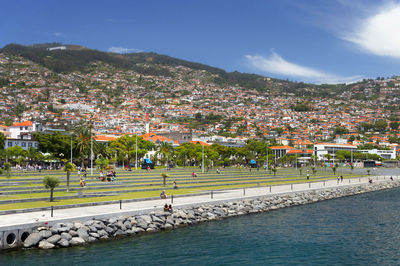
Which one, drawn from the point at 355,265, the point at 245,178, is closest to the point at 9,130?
the point at 245,178

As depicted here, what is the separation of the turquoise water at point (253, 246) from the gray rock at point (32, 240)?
0.38 metres

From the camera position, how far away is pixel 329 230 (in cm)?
2659

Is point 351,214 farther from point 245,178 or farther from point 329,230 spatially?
point 245,178

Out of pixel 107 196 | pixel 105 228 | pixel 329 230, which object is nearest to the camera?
pixel 105 228

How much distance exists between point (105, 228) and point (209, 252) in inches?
245

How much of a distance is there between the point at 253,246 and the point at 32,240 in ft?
37.3

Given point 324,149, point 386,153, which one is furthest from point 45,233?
point 386,153

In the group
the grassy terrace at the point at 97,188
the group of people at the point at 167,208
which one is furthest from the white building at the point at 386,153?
the group of people at the point at 167,208

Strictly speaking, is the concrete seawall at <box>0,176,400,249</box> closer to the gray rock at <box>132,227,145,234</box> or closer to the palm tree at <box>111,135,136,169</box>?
the gray rock at <box>132,227,145,234</box>

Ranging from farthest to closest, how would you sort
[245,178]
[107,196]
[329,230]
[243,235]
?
1. [245,178]
2. [107,196]
3. [329,230]
4. [243,235]

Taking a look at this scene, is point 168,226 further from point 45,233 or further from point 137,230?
point 45,233

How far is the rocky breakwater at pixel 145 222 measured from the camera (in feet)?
65.3

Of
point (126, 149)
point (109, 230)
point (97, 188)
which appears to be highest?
point (126, 149)

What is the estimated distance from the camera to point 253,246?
21672 mm
